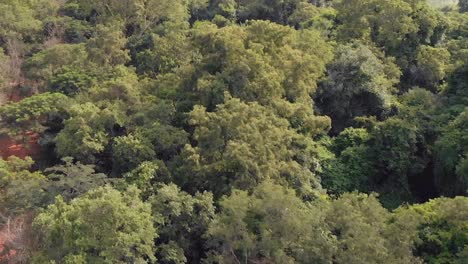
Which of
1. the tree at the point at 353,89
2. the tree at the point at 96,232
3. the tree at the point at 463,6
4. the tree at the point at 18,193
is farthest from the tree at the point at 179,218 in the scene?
the tree at the point at 463,6

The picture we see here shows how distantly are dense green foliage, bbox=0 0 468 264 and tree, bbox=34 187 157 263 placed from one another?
0.16 ft

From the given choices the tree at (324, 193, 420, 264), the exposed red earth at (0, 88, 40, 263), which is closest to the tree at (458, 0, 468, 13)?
the tree at (324, 193, 420, 264)

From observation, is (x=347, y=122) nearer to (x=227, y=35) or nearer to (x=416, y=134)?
(x=416, y=134)

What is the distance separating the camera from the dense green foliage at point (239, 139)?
1622cm

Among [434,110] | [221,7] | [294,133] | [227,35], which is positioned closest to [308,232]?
[294,133]

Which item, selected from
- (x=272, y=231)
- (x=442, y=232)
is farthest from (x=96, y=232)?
(x=442, y=232)

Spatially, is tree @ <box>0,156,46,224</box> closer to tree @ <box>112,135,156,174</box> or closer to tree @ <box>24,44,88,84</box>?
tree @ <box>112,135,156,174</box>

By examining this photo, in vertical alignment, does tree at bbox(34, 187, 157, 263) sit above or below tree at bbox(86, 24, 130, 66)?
below

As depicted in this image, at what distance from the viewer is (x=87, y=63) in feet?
101

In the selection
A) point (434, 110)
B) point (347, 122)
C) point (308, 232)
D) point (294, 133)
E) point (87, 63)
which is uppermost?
point (434, 110)

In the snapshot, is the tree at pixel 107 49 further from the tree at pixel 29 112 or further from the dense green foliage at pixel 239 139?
the tree at pixel 29 112

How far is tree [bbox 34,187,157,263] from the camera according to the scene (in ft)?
51.4

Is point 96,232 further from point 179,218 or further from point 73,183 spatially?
point 73,183

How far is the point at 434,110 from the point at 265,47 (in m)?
9.44
